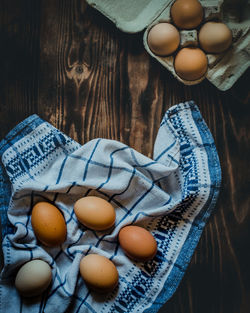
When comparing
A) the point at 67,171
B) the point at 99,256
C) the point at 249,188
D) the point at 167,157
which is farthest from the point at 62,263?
the point at 249,188

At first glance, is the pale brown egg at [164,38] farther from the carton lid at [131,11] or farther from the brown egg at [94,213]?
the brown egg at [94,213]

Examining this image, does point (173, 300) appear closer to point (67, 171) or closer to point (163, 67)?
point (67, 171)

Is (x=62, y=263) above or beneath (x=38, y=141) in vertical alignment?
beneath

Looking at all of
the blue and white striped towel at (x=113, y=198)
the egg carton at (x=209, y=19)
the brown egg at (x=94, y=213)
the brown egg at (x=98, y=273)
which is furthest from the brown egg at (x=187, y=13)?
the brown egg at (x=98, y=273)

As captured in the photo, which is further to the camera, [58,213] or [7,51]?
[7,51]

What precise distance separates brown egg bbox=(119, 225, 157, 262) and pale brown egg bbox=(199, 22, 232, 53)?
0.47 m

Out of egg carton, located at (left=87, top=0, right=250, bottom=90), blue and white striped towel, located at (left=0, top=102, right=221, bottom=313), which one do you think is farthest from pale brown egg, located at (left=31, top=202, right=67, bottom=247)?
egg carton, located at (left=87, top=0, right=250, bottom=90)

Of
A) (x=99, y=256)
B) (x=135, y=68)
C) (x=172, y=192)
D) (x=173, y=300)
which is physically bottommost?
(x=173, y=300)

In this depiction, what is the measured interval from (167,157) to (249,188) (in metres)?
0.23

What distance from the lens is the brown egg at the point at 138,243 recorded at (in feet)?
2.35

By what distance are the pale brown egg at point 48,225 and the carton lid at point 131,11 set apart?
493mm

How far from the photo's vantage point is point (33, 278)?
2.29ft

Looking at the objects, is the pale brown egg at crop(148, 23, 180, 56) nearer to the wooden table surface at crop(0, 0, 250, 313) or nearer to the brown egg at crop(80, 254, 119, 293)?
the wooden table surface at crop(0, 0, 250, 313)

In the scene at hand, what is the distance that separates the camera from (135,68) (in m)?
0.86
